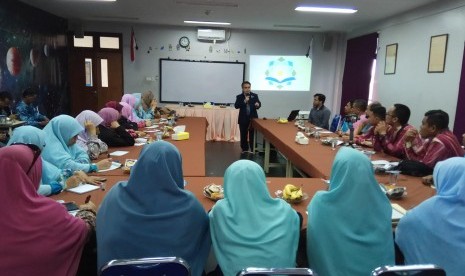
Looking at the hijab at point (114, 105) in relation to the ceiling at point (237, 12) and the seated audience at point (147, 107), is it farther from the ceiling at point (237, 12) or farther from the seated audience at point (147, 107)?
the ceiling at point (237, 12)

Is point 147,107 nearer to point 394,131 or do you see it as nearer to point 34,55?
point 34,55

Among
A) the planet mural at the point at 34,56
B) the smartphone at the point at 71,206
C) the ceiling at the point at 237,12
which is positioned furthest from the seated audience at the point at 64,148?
the planet mural at the point at 34,56

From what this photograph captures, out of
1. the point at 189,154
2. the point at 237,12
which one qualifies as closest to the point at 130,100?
the point at 237,12

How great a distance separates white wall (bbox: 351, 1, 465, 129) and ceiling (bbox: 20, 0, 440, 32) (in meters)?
0.24

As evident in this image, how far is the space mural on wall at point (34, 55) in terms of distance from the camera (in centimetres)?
605

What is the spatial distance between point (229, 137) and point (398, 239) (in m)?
6.69

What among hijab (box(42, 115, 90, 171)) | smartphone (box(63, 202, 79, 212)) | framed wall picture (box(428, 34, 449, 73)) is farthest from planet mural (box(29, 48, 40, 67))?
framed wall picture (box(428, 34, 449, 73))

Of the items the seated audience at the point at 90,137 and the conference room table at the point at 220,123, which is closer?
the seated audience at the point at 90,137

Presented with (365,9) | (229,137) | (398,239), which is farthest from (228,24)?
(398,239)

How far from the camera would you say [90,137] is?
3.50 m

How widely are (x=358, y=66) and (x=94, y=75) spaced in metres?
6.47

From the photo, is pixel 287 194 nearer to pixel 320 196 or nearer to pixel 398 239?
pixel 320 196

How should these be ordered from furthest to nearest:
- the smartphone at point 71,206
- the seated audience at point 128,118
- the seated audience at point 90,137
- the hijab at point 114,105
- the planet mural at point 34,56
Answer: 1. the planet mural at point 34,56
2. the hijab at point 114,105
3. the seated audience at point 128,118
4. the seated audience at point 90,137
5. the smartphone at point 71,206

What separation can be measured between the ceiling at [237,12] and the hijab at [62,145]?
3782 millimetres
